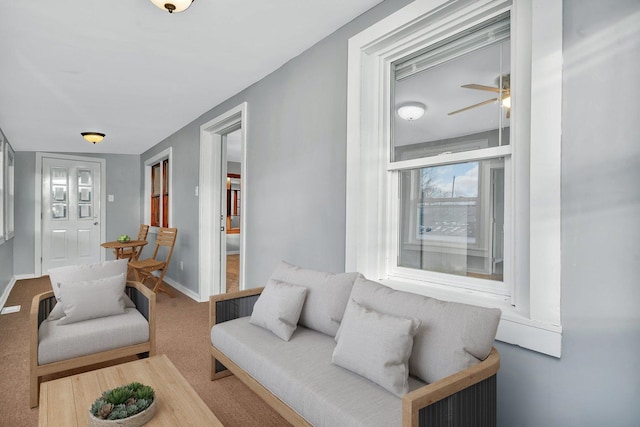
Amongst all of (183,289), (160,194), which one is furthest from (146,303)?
(160,194)

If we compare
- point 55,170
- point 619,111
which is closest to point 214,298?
point 619,111

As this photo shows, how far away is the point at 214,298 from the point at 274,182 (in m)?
1.21

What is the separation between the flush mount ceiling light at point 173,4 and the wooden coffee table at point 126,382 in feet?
6.35

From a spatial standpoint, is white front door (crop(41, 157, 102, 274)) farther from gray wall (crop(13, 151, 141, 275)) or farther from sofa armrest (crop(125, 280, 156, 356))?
sofa armrest (crop(125, 280, 156, 356))

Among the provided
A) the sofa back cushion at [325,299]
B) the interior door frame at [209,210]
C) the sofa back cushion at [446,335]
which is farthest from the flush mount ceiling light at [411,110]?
the interior door frame at [209,210]

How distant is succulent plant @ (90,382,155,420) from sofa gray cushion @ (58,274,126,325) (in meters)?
1.20

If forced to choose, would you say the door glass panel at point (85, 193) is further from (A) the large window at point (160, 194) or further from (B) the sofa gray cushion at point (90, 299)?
(B) the sofa gray cushion at point (90, 299)

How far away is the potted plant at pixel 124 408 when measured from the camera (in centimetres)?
129

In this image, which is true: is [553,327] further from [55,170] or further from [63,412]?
[55,170]

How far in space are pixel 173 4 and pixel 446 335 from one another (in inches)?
85.1

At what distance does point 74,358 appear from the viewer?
2.20 m

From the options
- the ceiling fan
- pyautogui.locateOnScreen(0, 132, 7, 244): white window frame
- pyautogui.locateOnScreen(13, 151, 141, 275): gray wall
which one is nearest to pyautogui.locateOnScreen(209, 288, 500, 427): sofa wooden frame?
the ceiling fan

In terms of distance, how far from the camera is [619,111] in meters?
1.30

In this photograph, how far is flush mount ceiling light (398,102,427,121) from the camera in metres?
2.19
